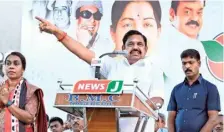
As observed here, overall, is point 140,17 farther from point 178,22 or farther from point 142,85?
point 142,85

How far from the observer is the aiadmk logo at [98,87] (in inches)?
86.8

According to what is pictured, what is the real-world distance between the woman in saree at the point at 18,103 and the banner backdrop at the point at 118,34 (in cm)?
186

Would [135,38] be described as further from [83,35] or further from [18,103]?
[83,35]

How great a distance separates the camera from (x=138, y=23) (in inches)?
181

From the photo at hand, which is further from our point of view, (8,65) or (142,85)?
(142,85)

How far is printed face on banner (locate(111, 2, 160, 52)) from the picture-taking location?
4535 mm

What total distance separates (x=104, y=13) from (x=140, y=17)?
358 mm

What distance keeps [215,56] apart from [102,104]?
2.45 m

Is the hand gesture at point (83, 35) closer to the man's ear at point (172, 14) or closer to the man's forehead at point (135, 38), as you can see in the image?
the man's ear at point (172, 14)

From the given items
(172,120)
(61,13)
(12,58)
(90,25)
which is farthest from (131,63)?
(61,13)

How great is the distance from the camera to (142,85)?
8.98ft

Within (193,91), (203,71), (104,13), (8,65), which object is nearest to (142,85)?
(193,91)

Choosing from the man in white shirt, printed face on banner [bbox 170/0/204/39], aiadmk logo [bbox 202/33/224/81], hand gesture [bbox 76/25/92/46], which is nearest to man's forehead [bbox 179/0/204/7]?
printed face on banner [bbox 170/0/204/39]

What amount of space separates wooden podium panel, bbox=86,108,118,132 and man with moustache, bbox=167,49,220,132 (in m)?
0.43
